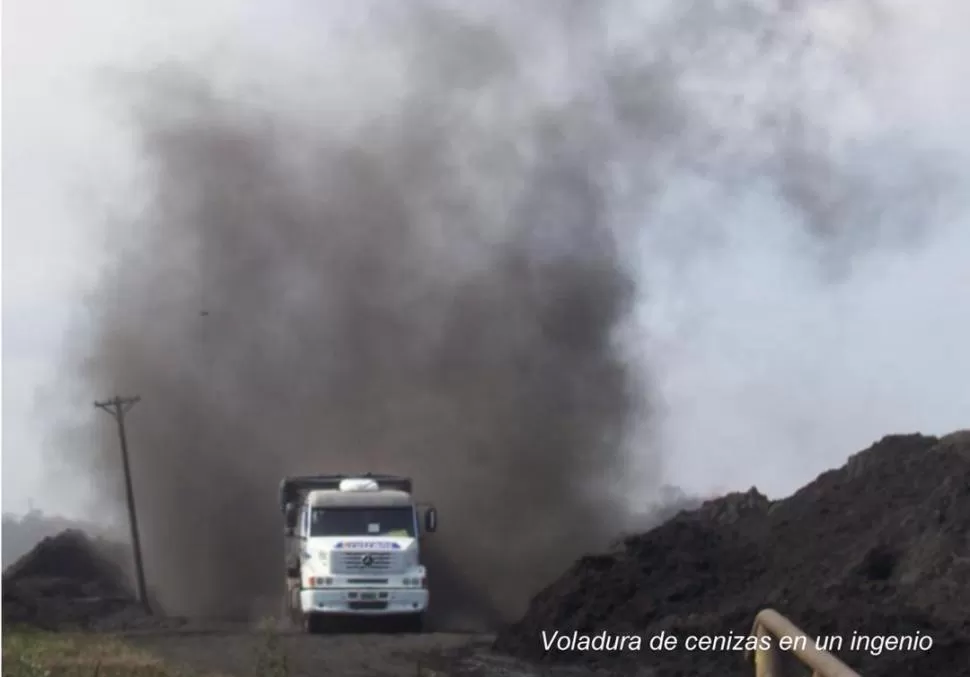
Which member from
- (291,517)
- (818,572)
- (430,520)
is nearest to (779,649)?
(818,572)

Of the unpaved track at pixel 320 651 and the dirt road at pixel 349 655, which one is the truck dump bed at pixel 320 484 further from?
the dirt road at pixel 349 655

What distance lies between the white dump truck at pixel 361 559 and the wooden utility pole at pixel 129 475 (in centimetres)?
1329

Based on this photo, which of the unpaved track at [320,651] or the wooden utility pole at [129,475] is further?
the wooden utility pole at [129,475]

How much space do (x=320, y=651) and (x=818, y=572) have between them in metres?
8.47

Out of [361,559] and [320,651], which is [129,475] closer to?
[361,559]

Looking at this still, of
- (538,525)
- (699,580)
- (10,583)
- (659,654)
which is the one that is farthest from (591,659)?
(10,583)

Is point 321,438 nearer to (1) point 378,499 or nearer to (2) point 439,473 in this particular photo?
(2) point 439,473

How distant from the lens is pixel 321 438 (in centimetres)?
4128

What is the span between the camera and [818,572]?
71.9 ft

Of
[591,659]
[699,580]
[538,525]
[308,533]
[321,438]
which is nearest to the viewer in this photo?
[591,659]

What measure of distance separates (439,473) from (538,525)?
3.57 m

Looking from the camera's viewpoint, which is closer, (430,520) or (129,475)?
(430,520)

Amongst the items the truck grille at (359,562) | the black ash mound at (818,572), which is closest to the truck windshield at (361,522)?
the truck grille at (359,562)

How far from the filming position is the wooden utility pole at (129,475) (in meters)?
38.7
